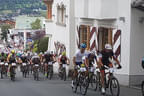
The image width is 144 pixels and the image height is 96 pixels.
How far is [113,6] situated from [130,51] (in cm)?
267

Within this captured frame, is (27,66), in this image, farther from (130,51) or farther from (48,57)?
(130,51)

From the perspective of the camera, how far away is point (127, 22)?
1814cm

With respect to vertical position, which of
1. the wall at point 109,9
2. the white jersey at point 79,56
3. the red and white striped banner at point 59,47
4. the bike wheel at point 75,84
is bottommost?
the bike wheel at point 75,84

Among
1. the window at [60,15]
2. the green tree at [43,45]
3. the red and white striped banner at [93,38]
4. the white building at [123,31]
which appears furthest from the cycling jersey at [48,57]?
the green tree at [43,45]

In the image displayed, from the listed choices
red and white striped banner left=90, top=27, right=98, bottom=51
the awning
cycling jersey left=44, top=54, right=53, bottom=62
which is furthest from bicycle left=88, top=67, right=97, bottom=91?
cycling jersey left=44, top=54, right=53, bottom=62

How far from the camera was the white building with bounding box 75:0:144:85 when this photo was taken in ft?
58.7

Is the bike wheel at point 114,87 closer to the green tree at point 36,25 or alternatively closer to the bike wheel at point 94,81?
the bike wheel at point 94,81

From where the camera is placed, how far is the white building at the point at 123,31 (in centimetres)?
1789

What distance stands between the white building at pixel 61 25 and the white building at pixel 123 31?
5.60 metres

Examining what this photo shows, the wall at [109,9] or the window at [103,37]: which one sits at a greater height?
the wall at [109,9]

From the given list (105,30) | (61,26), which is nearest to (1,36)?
(61,26)

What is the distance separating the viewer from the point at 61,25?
31797mm

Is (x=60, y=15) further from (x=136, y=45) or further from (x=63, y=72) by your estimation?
(x=136, y=45)

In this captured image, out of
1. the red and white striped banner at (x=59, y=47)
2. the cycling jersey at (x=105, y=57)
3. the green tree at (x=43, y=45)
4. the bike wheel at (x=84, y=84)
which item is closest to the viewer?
the cycling jersey at (x=105, y=57)
